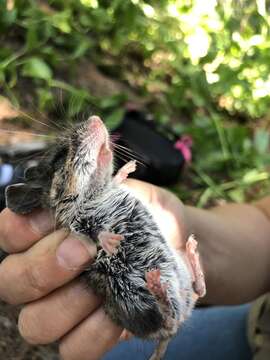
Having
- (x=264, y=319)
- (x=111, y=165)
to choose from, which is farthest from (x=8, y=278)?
(x=264, y=319)

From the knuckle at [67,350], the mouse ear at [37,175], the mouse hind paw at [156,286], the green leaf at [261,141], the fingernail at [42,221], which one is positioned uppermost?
the mouse ear at [37,175]

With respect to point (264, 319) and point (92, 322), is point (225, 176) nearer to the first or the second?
point (264, 319)

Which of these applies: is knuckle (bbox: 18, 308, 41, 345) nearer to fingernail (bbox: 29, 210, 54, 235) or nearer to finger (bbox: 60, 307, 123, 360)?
finger (bbox: 60, 307, 123, 360)

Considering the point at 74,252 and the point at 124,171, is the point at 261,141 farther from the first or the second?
the point at 74,252

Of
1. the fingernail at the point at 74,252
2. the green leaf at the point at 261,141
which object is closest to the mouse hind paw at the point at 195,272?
the fingernail at the point at 74,252

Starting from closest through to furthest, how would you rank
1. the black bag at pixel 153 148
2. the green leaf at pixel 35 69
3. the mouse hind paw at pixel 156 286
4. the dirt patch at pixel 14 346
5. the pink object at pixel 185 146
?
the mouse hind paw at pixel 156 286 → the dirt patch at pixel 14 346 → the green leaf at pixel 35 69 → the black bag at pixel 153 148 → the pink object at pixel 185 146

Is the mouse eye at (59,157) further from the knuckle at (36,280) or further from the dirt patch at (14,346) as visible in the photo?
the dirt patch at (14,346)
